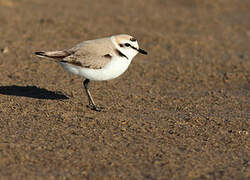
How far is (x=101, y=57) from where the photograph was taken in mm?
6246

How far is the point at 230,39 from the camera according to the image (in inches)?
480

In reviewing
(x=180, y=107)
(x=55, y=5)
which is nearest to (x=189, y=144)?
(x=180, y=107)

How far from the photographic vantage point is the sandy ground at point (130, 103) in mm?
4953

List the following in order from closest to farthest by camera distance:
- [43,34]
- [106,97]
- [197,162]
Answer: [197,162], [106,97], [43,34]

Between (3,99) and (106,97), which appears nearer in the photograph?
(3,99)

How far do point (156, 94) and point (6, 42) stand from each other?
4.53 m

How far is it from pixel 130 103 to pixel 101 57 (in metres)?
1.27

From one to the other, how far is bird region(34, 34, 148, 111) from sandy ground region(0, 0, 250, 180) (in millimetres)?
712

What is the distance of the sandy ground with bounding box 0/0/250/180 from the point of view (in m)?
4.95

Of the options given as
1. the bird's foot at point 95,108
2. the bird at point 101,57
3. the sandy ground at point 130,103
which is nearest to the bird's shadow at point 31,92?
the sandy ground at point 130,103

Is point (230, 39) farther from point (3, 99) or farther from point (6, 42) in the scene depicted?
point (3, 99)

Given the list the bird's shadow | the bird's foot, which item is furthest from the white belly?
A: the bird's shadow

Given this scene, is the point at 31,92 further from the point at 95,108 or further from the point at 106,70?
the point at 106,70

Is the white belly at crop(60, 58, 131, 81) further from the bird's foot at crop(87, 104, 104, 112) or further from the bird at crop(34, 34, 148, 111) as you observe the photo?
the bird's foot at crop(87, 104, 104, 112)
